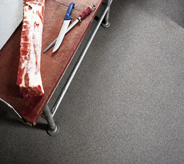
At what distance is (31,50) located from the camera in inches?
31.9

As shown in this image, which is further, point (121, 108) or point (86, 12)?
point (121, 108)

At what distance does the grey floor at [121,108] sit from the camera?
4.13 ft

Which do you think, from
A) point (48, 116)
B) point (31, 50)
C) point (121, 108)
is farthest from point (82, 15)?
point (121, 108)

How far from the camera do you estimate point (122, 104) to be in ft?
4.60

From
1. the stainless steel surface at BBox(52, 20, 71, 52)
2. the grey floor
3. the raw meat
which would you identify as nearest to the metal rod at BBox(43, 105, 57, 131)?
the grey floor

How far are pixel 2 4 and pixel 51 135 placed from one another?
873mm

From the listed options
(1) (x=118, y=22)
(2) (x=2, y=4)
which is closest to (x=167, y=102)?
(1) (x=118, y=22)

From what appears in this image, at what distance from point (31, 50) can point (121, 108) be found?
83cm

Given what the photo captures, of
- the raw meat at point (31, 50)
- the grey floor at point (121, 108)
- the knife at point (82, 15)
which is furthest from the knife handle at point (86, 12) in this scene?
the grey floor at point (121, 108)

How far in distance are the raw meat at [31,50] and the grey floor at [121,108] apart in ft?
2.07

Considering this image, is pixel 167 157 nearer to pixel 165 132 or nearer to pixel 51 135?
pixel 165 132

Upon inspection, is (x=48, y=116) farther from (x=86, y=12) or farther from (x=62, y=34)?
(x=86, y=12)

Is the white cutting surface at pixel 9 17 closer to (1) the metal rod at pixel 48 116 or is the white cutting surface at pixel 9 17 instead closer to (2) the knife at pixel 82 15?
(2) the knife at pixel 82 15

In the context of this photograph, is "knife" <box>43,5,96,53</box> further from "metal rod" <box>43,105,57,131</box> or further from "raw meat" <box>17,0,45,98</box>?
"metal rod" <box>43,105,57,131</box>
